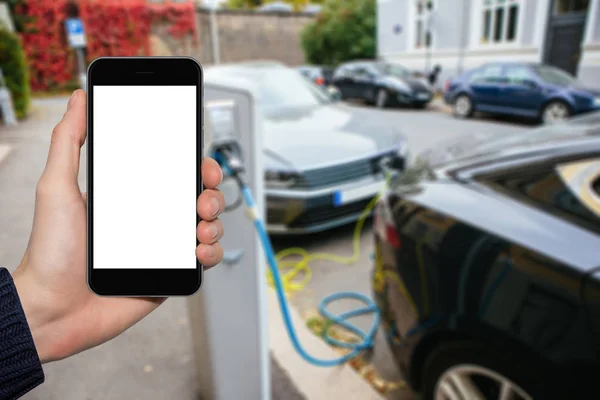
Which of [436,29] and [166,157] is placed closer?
[166,157]

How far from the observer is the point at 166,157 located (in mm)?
445

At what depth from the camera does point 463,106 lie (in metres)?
9.93

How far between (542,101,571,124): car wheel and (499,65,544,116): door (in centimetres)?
15

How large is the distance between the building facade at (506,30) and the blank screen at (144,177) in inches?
388

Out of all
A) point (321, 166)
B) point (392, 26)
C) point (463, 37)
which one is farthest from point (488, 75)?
point (321, 166)

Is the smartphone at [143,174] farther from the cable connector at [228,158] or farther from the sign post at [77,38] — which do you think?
the cable connector at [228,158]

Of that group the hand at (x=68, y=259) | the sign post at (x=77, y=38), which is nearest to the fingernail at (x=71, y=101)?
the hand at (x=68, y=259)

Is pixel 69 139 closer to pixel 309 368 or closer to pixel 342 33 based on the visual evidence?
pixel 309 368

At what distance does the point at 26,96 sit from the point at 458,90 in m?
9.73

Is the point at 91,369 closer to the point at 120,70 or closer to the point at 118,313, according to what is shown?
the point at 118,313

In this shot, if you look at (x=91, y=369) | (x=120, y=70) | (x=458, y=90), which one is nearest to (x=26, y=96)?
(x=91, y=369)

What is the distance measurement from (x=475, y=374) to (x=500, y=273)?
40cm

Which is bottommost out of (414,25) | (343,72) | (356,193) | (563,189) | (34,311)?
(356,193)

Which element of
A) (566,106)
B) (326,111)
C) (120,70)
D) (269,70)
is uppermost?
(120,70)
